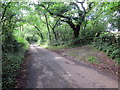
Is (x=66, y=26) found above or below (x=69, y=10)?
below

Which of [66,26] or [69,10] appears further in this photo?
[66,26]

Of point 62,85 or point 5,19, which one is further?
point 5,19

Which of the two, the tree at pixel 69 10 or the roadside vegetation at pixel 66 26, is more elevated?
the tree at pixel 69 10

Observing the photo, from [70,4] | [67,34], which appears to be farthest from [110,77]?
[67,34]

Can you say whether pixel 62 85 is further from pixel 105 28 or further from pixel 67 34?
pixel 67 34

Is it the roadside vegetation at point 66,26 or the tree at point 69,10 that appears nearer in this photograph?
the roadside vegetation at point 66,26

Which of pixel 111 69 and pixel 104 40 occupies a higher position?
pixel 104 40

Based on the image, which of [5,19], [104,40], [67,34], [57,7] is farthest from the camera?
[67,34]

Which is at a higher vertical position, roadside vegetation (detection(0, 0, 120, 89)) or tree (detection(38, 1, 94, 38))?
tree (detection(38, 1, 94, 38))

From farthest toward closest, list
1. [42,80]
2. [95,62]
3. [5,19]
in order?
1. [5,19]
2. [95,62]
3. [42,80]

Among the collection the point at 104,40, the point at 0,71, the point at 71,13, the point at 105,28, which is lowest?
the point at 0,71

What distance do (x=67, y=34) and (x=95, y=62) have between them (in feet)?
37.5

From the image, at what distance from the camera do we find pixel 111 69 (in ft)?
15.5

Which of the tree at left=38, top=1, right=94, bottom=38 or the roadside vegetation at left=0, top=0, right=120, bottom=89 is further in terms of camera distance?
the tree at left=38, top=1, right=94, bottom=38
